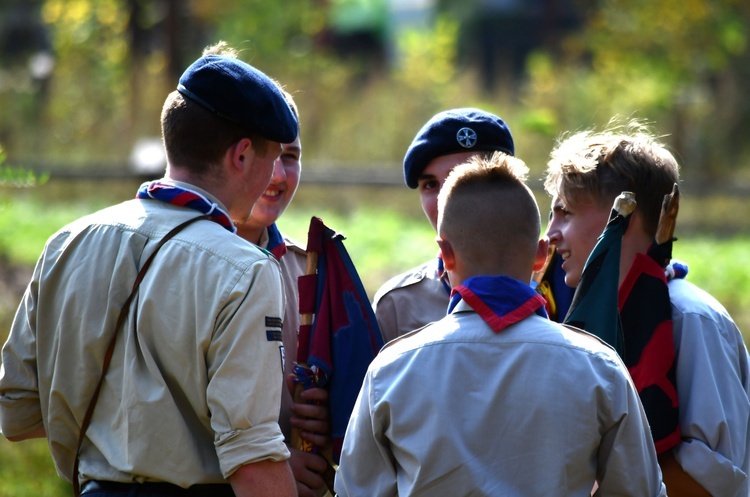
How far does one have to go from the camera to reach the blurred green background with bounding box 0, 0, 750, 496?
1121 cm

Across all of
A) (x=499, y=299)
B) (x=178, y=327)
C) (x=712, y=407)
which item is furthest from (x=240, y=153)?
(x=712, y=407)

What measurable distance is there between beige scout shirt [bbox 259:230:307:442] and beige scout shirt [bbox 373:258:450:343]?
11.8 inches

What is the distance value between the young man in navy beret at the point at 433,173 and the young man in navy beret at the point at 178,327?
0.90m

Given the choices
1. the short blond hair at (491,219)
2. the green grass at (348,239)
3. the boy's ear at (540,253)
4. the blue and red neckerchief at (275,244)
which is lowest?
the green grass at (348,239)

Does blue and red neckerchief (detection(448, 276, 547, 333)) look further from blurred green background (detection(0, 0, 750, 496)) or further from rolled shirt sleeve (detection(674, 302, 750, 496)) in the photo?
blurred green background (detection(0, 0, 750, 496))

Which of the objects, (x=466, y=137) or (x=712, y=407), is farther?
(x=466, y=137)

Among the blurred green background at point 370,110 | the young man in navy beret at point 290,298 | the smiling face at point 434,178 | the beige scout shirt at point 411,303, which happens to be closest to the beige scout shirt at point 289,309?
the young man in navy beret at point 290,298

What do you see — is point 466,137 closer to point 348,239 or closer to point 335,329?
point 335,329

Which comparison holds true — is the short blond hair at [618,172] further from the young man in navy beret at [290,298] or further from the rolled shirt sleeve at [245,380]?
the rolled shirt sleeve at [245,380]

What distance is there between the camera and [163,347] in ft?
8.41

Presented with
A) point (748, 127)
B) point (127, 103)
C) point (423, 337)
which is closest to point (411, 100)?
point (127, 103)

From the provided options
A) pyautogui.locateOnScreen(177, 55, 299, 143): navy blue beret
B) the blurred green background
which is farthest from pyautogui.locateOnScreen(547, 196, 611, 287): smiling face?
the blurred green background

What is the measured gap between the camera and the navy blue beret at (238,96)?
272 centimetres

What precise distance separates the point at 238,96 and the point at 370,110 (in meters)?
13.3
